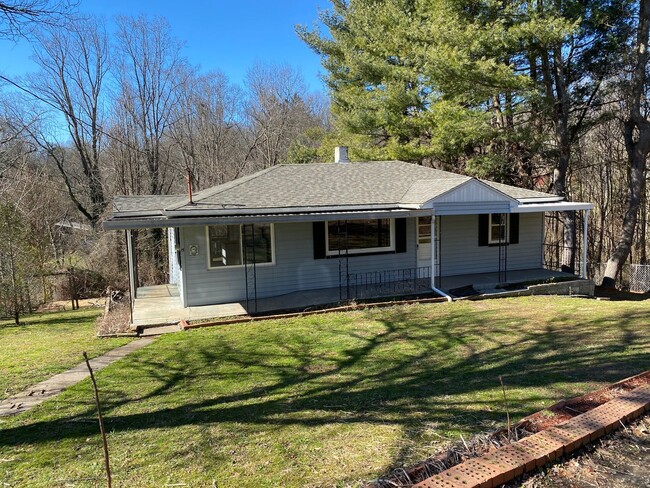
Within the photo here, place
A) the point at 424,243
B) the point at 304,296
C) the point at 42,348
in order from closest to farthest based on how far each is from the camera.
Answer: the point at 42,348
the point at 304,296
the point at 424,243

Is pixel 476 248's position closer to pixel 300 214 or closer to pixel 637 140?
pixel 300 214

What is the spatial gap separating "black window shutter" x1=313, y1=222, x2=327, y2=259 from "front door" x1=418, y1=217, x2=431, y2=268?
9.93 ft

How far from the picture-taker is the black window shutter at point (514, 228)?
551 inches

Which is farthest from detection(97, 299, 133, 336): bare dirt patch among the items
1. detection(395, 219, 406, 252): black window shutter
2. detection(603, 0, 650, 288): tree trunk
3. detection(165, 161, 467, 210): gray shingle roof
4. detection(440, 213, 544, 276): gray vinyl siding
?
detection(603, 0, 650, 288): tree trunk

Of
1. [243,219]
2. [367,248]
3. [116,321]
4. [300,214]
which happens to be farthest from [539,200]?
[116,321]

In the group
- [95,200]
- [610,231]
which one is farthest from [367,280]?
[95,200]

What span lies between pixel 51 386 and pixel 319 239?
7.24 m

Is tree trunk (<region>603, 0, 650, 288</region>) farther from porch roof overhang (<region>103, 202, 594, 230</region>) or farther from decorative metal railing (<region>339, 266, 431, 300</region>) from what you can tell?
decorative metal railing (<region>339, 266, 431, 300</region>)

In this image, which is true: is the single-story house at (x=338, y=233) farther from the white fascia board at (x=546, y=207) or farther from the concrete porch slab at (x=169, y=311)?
the concrete porch slab at (x=169, y=311)

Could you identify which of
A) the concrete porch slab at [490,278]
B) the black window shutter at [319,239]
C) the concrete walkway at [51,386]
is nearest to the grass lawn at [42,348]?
the concrete walkway at [51,386]

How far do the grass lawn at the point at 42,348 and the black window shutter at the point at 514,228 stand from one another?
11.4 metres

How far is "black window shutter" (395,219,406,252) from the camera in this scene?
494 inches

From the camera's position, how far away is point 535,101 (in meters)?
14.6

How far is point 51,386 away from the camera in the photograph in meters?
5.62
